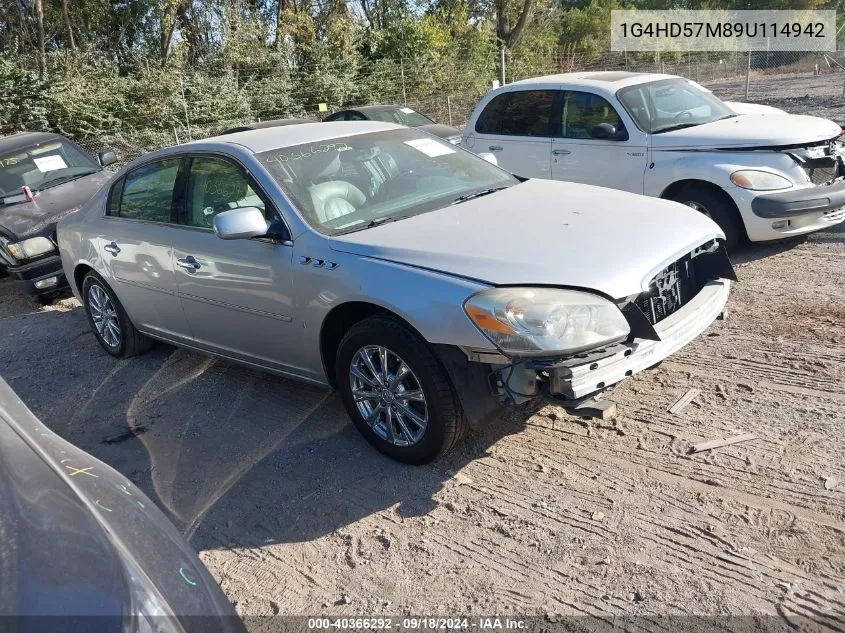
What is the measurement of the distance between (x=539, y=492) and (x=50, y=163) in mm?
8075

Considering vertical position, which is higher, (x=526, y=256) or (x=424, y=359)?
(x=526, y=256)

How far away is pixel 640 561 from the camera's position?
9.46 ft

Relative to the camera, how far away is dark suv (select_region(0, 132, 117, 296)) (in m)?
7.68

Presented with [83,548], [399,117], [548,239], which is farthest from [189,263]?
[399,117]

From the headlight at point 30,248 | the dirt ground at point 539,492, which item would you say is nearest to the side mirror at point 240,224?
the dirt ground at point 539,492

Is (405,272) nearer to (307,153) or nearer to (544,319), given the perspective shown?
(544,319)

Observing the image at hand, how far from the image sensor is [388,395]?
366 centimetres

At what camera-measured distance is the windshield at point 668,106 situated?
7.00 metres

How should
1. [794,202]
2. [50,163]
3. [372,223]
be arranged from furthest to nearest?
[50,163] < [794,202] < [372,223]

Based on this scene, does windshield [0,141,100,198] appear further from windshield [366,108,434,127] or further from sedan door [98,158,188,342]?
windshield [366,108,434,127]

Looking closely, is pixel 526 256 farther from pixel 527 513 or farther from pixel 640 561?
pixel 640 561

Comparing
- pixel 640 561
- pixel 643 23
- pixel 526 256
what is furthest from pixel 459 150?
pixel 643 23

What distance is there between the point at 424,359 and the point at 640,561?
124 centimetres

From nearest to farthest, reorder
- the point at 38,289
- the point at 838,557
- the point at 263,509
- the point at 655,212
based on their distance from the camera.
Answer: the point at 838,557
the point at 263,509
the point at 655,212
the point at 38,289
